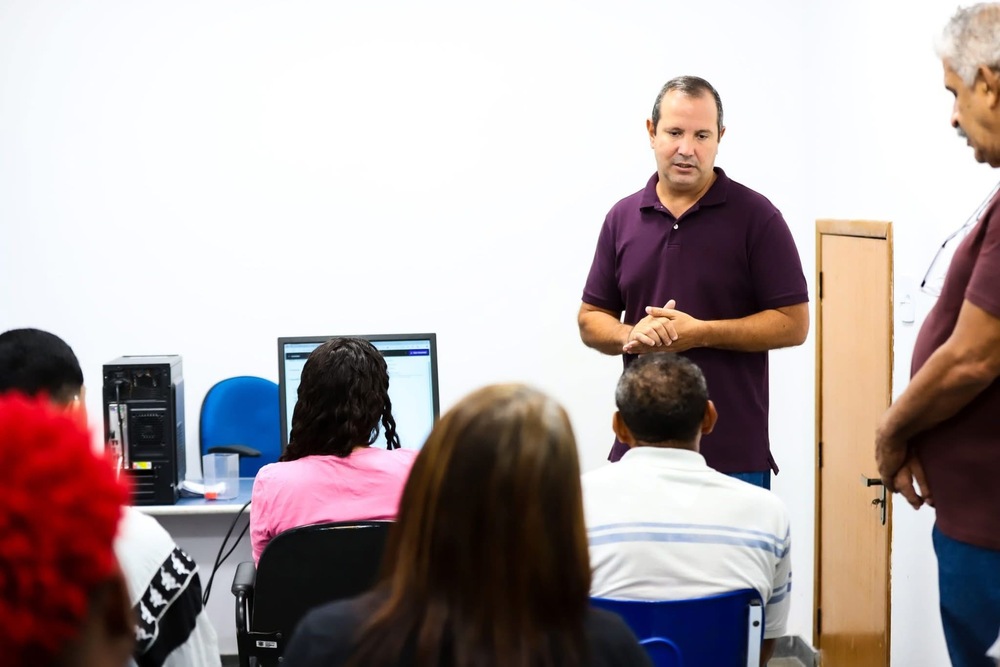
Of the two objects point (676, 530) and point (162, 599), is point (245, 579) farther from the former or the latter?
point (676, 530)

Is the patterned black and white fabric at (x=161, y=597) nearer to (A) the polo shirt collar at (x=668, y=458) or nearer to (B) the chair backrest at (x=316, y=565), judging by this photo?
(B) the chair backrest at (x=316, y=565)

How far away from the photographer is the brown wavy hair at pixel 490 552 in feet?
3.78

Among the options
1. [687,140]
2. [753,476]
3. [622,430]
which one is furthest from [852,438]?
[622,430]

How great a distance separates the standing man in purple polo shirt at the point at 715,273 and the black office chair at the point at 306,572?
78 cm

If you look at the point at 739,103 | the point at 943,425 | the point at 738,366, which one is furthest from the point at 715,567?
the point at 739,103

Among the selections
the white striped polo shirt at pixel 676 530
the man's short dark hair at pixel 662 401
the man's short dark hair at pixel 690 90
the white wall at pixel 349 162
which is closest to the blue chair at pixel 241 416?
the white wall at pixel 349 162

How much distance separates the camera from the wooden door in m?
3.59

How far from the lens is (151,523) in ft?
5.71

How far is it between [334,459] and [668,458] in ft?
2.87

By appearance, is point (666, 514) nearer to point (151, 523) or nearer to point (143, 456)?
point (151, 523)

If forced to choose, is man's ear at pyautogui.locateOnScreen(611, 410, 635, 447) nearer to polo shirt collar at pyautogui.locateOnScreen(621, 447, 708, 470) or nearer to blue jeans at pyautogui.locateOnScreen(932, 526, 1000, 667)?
polo shirt collar at pyautogui.locateOnScreen(621, 447, 708, 470)

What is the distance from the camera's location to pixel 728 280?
2.80 metres

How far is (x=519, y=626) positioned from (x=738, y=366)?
5.75 feet

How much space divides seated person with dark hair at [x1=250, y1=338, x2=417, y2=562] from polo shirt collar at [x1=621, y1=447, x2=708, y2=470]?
2.28ft
